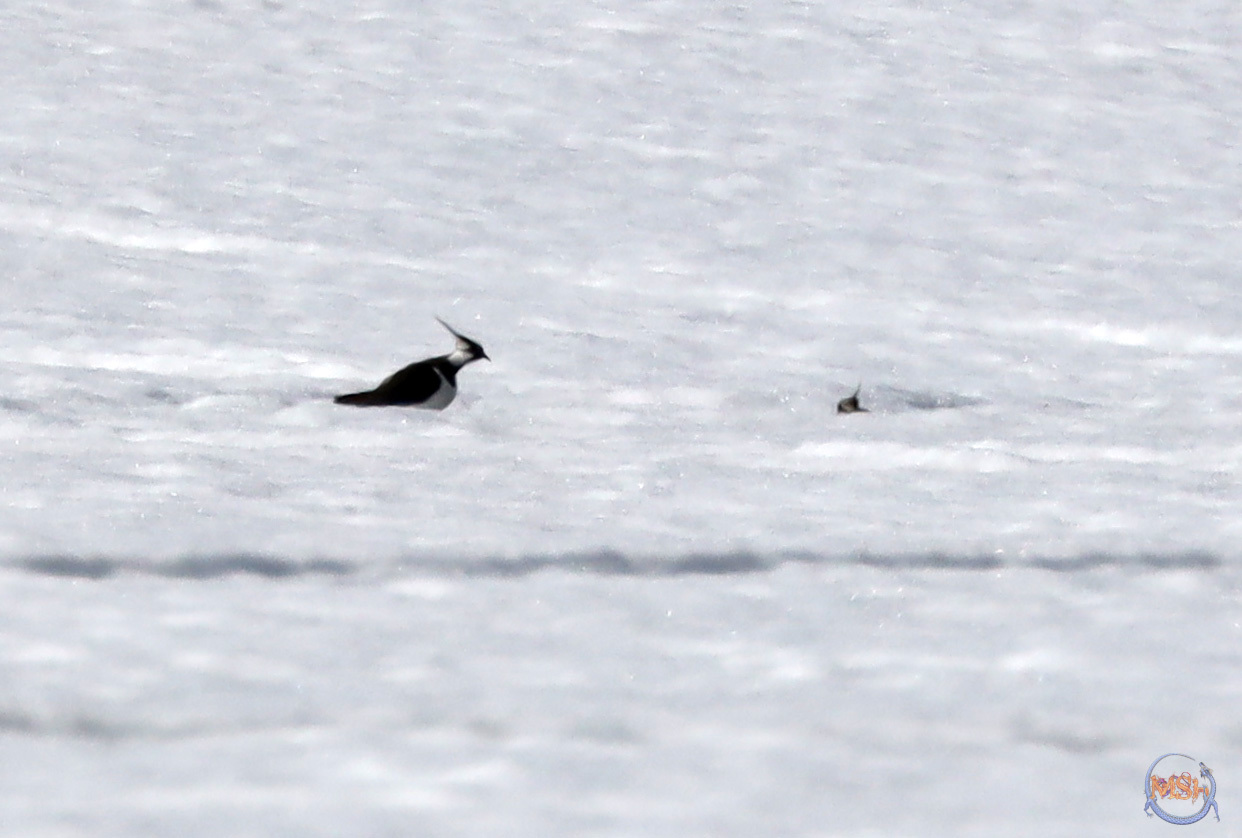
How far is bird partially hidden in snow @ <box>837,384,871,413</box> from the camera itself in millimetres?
3035

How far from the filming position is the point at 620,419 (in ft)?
9.45

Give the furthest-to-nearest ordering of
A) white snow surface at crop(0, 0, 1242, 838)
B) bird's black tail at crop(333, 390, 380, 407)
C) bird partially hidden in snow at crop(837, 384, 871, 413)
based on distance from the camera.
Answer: bird partially hidden in snow at crop(837, 384, 871, 413) < bird's black tail at crop(333, 390, 380, 407) < white snow surface at crop(0, 0, 1242, 838)

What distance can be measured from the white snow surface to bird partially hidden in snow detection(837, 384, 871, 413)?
1.0 inches

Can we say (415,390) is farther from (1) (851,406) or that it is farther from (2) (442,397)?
(1) (851,406)

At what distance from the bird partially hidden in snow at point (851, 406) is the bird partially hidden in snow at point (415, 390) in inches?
31.5

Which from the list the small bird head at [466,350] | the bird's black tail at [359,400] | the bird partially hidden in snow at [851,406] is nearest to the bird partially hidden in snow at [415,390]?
the bird's black tail at [359,400]

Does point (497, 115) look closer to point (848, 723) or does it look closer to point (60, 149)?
point (60, 149)

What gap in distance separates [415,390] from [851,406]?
2.98 feet

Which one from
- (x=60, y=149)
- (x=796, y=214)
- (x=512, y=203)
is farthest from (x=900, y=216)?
(x=60, y=149)

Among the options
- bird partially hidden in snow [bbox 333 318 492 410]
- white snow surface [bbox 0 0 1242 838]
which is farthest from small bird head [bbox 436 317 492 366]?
bird partially hidden in snow [bbox 333 318 492 410]

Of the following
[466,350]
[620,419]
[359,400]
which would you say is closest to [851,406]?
[620,419]

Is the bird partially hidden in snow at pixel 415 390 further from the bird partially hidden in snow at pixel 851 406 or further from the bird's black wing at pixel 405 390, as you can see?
the bird partially hidden in snow at pixel 851 406

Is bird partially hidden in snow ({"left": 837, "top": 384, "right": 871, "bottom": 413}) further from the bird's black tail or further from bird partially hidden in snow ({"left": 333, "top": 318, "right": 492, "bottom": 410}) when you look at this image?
the bird's black tail

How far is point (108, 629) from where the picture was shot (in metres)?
1.51
